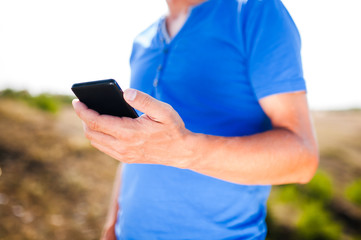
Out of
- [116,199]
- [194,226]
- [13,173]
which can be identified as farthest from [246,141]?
[13,173]

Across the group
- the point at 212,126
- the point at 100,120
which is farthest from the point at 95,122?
the point at 212,126

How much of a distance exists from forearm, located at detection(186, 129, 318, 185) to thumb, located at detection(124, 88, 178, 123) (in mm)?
151

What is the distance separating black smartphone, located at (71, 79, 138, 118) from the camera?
0.77m

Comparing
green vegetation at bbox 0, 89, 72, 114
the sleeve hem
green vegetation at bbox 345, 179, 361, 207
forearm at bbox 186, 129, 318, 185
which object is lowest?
green vegetation at bbox 345, 179, 361, 207

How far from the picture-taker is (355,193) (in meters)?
4.66

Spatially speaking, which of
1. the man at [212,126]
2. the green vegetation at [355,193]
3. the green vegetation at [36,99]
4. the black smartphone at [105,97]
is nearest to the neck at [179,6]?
the man at [212,126]

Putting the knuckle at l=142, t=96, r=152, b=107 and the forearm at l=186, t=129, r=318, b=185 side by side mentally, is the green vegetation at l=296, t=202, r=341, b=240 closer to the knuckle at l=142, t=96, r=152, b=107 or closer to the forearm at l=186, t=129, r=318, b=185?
the forearm at l=186, t=129, r=318, b=185

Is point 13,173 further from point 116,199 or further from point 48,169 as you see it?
point 116,199

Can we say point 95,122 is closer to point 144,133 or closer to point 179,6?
point 144,133

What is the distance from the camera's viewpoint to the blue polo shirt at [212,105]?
3.30 ft

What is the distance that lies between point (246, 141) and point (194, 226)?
464mm

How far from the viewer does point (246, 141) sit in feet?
2.81

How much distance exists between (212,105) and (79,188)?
4.49 metres

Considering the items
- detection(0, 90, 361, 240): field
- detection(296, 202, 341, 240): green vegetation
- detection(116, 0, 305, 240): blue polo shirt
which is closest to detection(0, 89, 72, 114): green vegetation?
detection(0, 90, 361, 240): field
